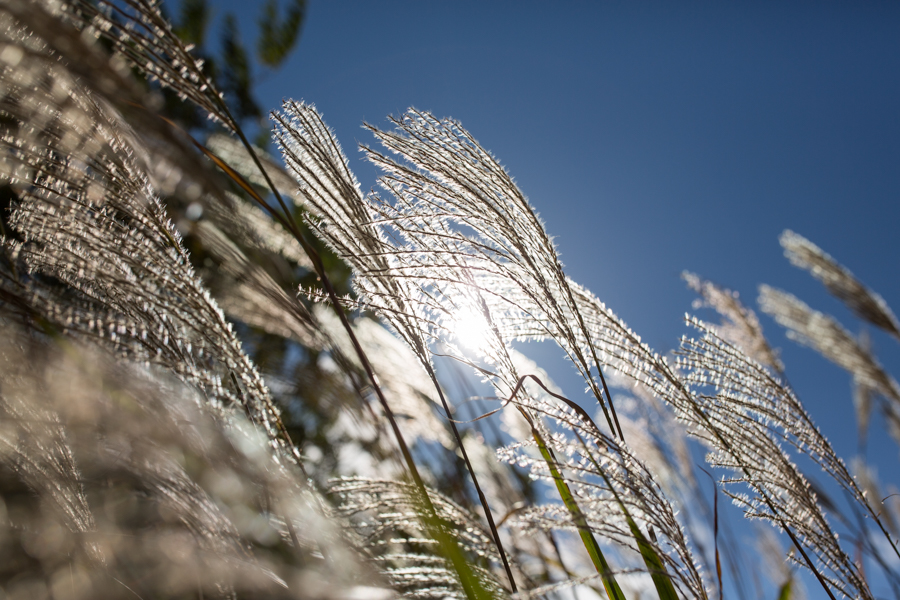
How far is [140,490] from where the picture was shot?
1581mm

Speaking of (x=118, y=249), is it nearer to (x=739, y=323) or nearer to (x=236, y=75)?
(x=739, y=323)

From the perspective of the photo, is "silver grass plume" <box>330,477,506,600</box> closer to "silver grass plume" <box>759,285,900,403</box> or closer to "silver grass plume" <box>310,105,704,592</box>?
"silver grass plume" <box>310,105,704,592</box>

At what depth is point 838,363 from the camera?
10.6 feet

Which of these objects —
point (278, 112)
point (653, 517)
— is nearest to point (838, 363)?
point (653, 517)

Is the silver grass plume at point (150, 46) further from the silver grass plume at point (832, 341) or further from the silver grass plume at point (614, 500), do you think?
the silver grass plume at point (832, 341)

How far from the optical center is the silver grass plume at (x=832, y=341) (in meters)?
2.97

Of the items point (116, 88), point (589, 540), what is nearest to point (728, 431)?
point (589, 540)

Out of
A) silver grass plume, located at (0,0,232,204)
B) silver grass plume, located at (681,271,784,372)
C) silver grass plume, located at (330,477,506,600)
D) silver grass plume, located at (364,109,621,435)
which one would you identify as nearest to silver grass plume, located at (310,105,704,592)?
silver grass plume, located at (364,109,621,435)

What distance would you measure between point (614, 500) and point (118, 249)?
3.77ft

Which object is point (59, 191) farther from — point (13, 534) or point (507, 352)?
point (13, 534)

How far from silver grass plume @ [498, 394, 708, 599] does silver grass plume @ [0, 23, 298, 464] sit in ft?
2.01

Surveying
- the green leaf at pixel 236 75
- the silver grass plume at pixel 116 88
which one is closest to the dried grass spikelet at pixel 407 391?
the silver grass plume at pixel 116 88

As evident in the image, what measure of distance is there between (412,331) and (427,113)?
57 centimetres

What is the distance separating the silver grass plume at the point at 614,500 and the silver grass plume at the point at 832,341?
3.09m
